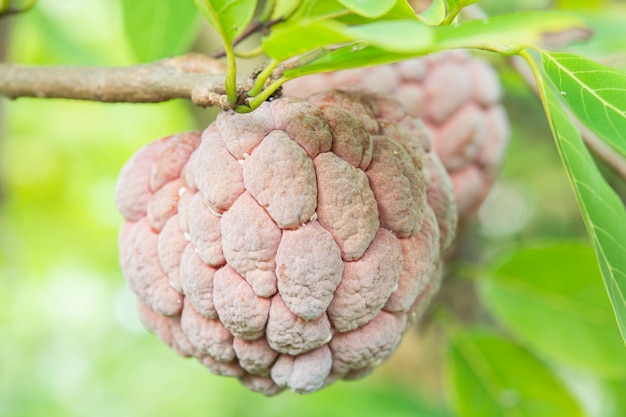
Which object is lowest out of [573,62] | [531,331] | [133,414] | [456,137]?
[133,414]

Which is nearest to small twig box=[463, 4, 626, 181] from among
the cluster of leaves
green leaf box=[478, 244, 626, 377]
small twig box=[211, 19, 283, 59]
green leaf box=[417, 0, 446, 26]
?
the cluster of leaves

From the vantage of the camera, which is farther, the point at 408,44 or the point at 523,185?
the point at 523,185

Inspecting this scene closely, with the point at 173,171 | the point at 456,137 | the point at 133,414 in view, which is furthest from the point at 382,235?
the point at 133,414

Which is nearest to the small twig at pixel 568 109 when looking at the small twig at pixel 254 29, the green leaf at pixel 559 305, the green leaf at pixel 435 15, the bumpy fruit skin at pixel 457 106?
the bumpy fruit skin at pixel 457 106

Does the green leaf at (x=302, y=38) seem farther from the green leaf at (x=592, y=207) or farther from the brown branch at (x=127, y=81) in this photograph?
the green leaf at (x=592, y=207)

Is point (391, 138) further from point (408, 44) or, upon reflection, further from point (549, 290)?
point (549, 290)

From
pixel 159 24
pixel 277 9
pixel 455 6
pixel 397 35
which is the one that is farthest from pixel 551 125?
pixel 159 24

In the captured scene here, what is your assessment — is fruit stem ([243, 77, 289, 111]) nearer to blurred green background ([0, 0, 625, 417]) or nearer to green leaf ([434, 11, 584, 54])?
green leaf ([434, 11, 584, 54])
